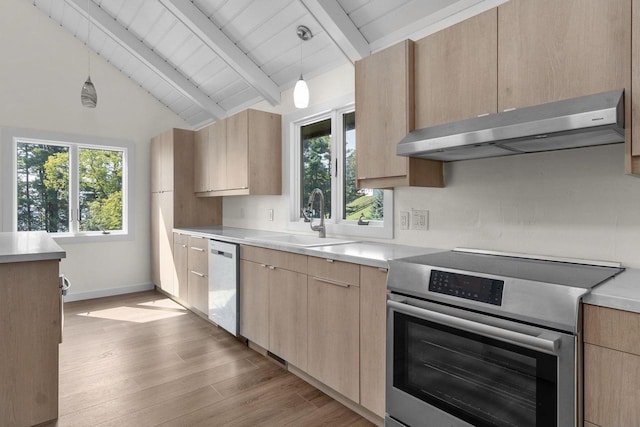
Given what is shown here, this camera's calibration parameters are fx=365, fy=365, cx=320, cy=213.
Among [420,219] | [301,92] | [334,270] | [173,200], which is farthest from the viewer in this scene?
[173,200]

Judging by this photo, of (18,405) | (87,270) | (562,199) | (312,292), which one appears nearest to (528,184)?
(562,199)

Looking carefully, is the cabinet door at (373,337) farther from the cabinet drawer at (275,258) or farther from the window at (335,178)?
the window at (335,178)

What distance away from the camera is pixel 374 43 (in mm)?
2686

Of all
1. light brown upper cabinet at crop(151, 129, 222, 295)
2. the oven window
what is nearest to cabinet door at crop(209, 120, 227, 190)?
light brown upper cabinet at crop(151, 129, 222, 295)

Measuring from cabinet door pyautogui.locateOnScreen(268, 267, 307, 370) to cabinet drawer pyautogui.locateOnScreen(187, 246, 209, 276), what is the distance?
1.19 meters

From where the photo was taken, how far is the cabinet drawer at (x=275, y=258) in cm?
238

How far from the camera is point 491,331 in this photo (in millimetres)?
1354

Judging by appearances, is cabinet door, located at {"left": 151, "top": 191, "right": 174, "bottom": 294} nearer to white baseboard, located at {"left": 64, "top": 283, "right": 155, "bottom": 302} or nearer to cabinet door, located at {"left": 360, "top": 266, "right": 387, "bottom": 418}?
white baseboard, located at {"left": 64, "top": 283, "right": 155, "bottom": 302}

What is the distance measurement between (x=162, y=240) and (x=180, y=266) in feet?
2.27

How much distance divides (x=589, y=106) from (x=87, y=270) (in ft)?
17.0

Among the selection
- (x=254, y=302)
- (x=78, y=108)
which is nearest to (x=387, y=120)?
(x=254, y=302)

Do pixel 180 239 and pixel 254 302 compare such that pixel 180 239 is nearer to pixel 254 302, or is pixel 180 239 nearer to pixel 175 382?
pixel 254 302

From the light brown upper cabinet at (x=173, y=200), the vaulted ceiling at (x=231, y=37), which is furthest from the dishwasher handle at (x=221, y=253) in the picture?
the vaulted ceiling at (x=231, y=37)

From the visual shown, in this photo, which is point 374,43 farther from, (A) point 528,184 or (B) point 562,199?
(B) point 562,199
